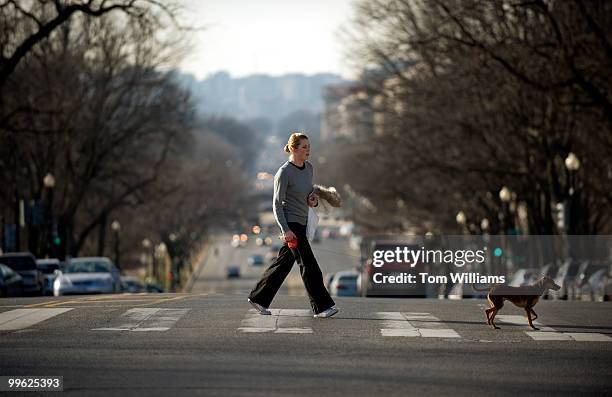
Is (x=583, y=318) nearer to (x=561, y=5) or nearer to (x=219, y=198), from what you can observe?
(x=561, y=5)

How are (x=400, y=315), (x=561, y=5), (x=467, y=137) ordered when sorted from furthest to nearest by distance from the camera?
(x=467, y=137) → (x=561, y=5) → (x=400, y=315)

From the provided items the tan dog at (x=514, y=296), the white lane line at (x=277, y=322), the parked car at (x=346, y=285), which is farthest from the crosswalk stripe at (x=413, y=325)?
the parked car at (x=346, y=285)

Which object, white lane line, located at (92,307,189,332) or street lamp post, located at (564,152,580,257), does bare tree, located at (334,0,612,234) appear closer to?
street lamp post, located at (564,152,580,257)

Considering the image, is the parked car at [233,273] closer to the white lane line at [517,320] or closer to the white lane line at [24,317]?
the white lane line at [24,317]

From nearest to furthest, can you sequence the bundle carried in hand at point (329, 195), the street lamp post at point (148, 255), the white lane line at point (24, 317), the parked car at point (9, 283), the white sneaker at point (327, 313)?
the white lane line at point (24, 317) → the bundle carried in hand at point (329, 195) → the white sneaker at point (327, 313) → the parked car at point (9, 283) → the street lamp post at point (148, 255)

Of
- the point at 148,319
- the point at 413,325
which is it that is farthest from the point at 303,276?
the point at 148,319

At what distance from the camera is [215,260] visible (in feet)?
512

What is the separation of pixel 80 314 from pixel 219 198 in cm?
11125

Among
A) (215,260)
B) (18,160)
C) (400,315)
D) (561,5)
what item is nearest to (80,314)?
(400,315)

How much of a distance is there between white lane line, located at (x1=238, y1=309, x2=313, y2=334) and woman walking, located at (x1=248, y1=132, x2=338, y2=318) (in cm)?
31

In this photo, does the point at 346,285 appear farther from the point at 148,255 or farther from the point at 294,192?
the point at 148,255

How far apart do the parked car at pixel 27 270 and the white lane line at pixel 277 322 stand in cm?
2555

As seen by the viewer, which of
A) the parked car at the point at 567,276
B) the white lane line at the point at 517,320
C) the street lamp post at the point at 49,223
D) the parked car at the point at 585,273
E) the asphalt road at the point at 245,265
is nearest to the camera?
the white lane line at the point at 517,320

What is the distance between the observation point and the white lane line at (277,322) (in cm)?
1602
